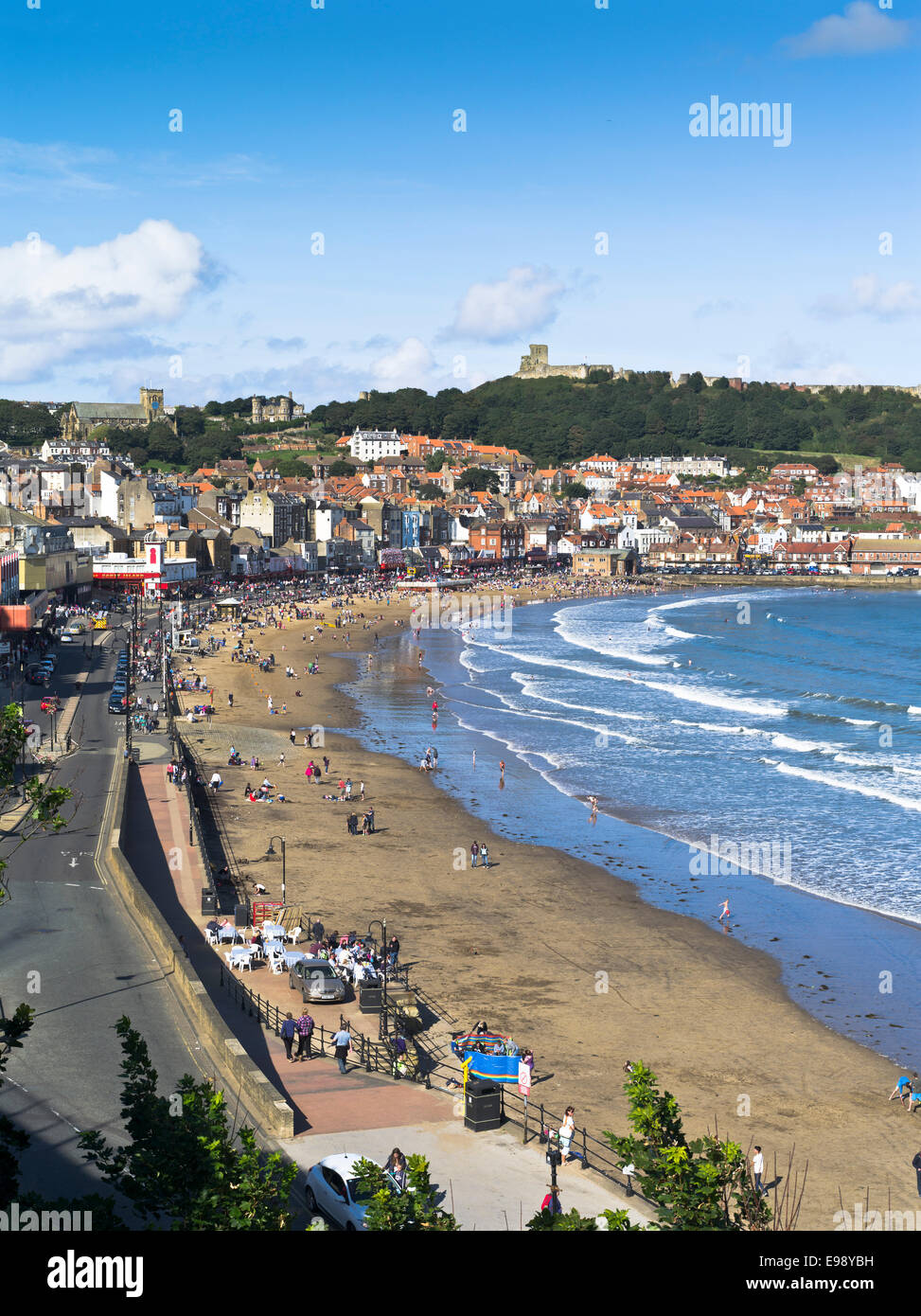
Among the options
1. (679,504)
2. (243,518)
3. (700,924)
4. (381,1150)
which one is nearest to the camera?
(381,1150)

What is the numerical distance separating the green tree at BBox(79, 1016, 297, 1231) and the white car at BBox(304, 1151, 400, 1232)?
111 cm

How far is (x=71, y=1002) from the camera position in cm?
1683

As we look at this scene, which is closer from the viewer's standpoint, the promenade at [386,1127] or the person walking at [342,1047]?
the promenade at [386,1127]

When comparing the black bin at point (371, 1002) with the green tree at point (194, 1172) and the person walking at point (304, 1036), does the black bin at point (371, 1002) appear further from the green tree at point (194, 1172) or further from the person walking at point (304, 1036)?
the green tree at point (194, 1172)

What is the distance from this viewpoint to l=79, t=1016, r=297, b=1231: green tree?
9156mm

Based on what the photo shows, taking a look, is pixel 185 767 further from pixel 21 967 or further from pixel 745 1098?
pixel 745 1098

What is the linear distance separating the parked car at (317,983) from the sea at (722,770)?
8295 mm

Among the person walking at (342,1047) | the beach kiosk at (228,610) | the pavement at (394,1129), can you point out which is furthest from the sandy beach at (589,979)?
the beach kiosk at (228,610)

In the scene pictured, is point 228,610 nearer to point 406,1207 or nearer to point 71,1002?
point 71,1002

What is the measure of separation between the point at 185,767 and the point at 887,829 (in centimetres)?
1944

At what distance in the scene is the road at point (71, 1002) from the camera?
13.3m

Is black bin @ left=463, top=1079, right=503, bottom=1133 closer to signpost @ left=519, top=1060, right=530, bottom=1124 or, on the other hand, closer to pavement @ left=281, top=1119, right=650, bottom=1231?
pavement @ left=281, top=1119, right=650, bottom=1231
